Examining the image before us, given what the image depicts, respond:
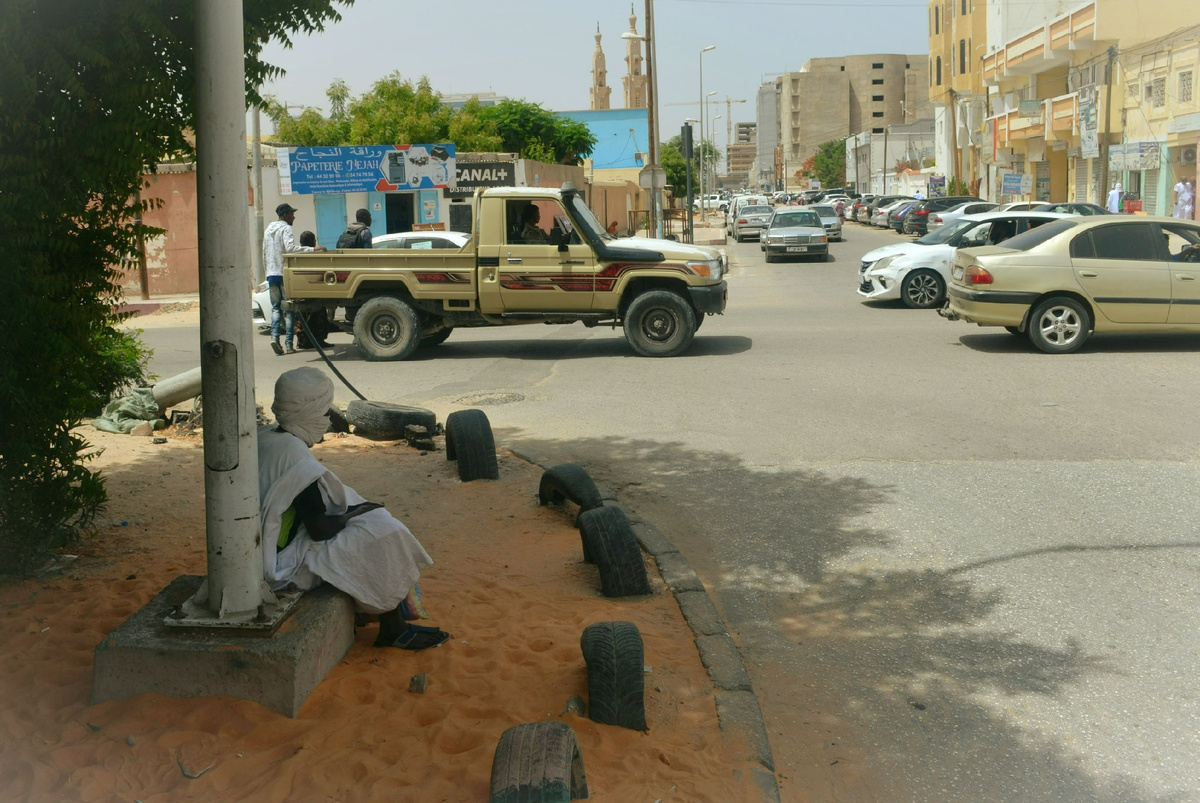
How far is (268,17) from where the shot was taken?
18.1 feet

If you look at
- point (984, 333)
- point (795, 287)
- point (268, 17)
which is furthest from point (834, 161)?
point (268, 17)

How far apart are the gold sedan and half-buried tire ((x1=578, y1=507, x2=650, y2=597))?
873 centimetres

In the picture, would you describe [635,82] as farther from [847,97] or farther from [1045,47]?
[1045,47]

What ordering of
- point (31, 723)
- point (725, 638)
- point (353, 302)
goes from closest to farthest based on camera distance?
point (31, 723)
point (725, 638)
point (353, 302)

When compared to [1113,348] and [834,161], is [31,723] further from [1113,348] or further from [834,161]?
[834,161]

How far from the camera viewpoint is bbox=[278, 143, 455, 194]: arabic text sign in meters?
29.6

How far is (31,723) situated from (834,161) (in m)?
126

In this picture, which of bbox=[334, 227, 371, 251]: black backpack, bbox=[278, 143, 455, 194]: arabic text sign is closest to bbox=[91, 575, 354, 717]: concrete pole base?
bbox=[334, 227, 371, 251]: black backpack

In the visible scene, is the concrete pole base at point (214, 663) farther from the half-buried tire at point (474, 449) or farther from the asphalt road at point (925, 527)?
the half-buried tire at point (474, 449)

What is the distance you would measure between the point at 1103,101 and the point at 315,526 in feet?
126

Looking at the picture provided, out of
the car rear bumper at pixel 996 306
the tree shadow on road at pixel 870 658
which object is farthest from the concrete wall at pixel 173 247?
the tree shadow on road at pixel 870 658

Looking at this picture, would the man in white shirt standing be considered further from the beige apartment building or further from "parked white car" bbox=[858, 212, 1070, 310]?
the beige apartment building

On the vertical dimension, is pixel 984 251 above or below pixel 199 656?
above

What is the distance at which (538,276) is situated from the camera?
1332cm
